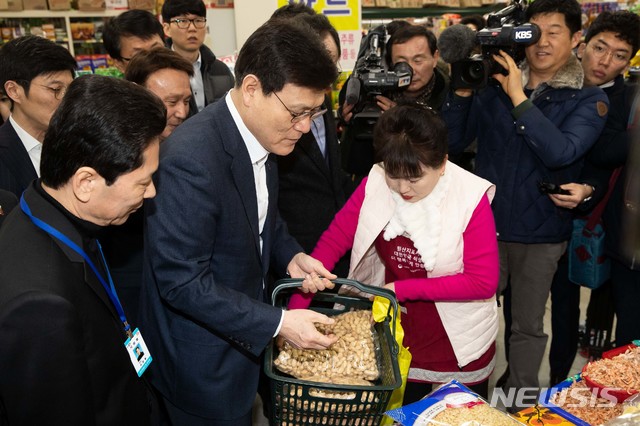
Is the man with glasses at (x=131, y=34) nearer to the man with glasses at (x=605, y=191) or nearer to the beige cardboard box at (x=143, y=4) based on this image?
the man with glasses at (x=605, y=191)

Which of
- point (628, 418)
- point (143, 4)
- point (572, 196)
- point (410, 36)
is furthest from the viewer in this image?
point (143, 4)

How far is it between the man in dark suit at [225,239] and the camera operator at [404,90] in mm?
994

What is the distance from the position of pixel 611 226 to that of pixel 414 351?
43.9 inches

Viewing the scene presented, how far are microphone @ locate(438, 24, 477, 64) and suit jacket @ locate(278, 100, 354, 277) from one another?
59cm

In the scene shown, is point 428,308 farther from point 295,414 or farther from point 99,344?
point 99,344

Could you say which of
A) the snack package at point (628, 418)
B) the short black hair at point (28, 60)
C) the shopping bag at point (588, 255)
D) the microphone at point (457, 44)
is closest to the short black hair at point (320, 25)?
the microphone at point (457, 44)

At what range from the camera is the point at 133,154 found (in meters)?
1.20

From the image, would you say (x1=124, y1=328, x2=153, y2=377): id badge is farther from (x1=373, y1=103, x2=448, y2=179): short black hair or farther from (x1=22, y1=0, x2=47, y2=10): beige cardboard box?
(x1=22, y1=0, x2=47, y2=10): beige cardboard box

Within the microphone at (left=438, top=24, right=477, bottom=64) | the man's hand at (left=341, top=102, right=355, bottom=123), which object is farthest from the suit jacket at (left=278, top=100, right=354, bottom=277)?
the microphone at (left=438, top=24, right=477, bottom=64)

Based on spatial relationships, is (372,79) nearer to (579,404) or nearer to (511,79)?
(511,79)

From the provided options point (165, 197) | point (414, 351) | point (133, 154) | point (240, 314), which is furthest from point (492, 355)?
point (133, 154)

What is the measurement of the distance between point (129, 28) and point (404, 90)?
1.53 meters

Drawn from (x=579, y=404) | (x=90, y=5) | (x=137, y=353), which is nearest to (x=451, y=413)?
(x=579, y=404)

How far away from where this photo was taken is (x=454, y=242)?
1.80 metres
